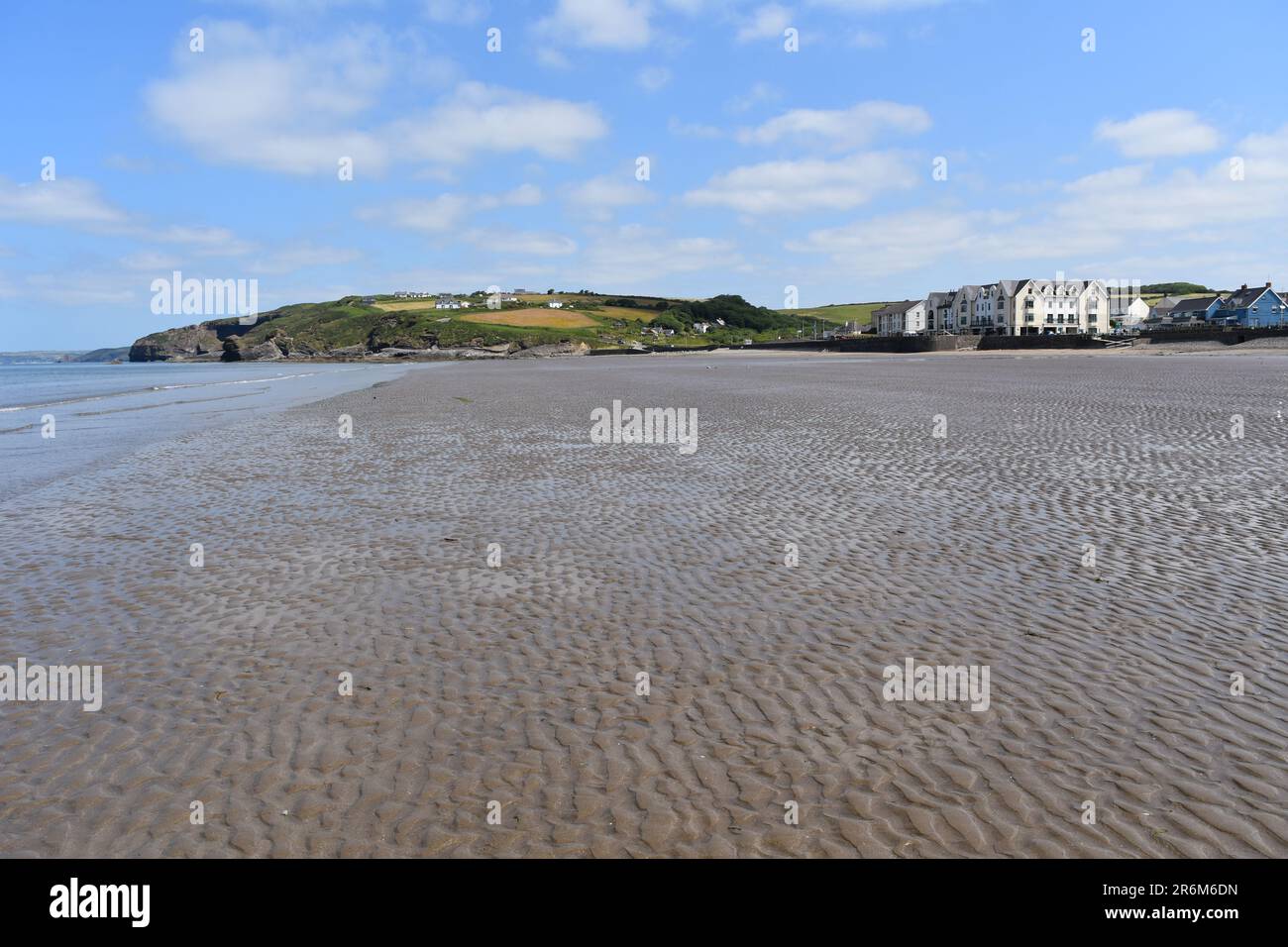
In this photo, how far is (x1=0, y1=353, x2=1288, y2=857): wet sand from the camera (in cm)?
494

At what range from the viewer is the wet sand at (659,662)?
4.94m

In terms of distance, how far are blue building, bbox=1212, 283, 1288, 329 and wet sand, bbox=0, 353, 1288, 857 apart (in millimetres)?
156166

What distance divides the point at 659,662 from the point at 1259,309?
173m

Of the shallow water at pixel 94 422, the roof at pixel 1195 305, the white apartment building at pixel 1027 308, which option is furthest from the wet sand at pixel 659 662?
the roof at pixel 1195 305

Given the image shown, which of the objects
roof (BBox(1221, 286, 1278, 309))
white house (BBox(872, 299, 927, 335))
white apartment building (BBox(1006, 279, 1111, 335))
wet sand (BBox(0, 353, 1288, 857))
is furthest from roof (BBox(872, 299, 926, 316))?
wet sand (BBox(0, 353, 1288, 857))

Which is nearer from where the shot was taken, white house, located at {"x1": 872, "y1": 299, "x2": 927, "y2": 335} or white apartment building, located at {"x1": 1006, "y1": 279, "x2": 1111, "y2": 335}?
white apartment building, located at {"x1": 1006, "y1": 279, "x2": 1111, "y2": 335}

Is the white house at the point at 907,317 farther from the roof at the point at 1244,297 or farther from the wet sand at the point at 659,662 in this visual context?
the wet sand at the point at 659,662

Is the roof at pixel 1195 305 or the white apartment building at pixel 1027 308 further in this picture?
the roof at pixel 1195 305

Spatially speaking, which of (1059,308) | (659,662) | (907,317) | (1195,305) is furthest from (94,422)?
(1195,305)

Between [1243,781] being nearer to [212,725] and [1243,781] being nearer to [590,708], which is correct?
[590,708]

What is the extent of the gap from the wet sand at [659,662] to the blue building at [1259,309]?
15617 centimetres

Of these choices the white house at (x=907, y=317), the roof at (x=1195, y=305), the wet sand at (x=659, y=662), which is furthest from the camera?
the white house at (x=907, y=317)

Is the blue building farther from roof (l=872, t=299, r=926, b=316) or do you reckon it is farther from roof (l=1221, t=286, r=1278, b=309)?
roof (l=872, t=299, r=926, b=316)

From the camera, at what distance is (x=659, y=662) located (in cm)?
739
